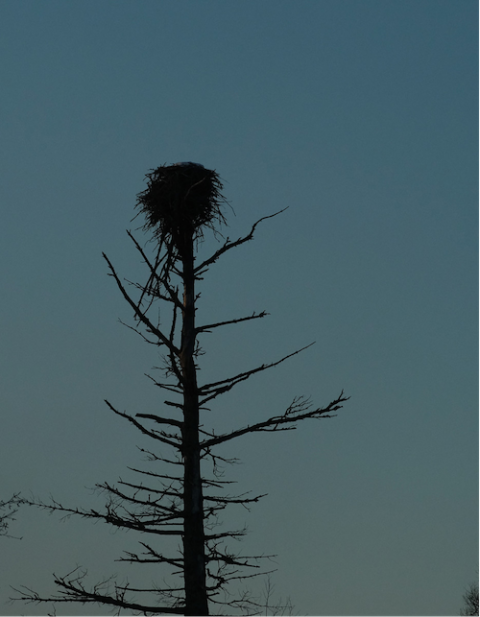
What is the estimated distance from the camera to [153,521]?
9109 millimetres

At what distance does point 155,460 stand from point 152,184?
4.32 m

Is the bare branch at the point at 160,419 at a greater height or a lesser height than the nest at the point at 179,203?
lesser

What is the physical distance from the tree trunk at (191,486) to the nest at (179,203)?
1.05m

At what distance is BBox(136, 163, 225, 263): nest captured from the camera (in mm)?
11359

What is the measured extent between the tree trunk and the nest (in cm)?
105

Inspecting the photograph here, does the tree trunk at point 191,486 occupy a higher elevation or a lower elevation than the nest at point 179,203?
lower

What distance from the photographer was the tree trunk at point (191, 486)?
29.7 feet

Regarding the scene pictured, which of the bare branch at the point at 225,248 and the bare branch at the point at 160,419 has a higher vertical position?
the bare branch at the point at 225,248

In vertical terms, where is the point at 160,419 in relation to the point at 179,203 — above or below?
below

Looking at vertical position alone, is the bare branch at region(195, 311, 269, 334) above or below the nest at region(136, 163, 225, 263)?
below

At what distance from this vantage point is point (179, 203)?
38.0ft

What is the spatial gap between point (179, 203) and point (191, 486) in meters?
3.90

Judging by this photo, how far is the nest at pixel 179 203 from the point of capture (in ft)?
37.3

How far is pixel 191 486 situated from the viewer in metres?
9.52
